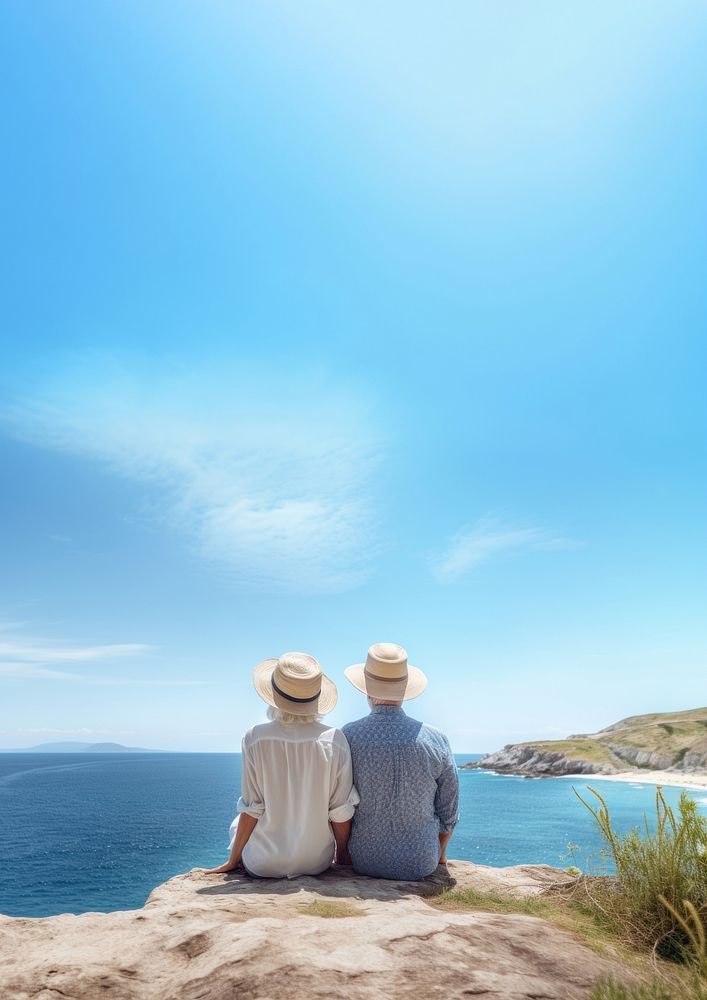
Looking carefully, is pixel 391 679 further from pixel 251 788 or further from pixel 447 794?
pixel 251 788

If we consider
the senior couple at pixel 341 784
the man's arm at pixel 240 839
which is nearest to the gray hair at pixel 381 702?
the senior couple at pixel 341 784

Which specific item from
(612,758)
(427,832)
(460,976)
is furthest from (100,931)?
(612,758)

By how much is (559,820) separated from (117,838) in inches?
1771

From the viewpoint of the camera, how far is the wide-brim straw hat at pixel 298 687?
17.4 ft

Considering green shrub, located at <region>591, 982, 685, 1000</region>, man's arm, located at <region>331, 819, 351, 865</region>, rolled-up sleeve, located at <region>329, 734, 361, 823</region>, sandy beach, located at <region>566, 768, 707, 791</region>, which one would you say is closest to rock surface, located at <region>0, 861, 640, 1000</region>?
green shrub, located at <region>591, 982, 685, 1000</region>

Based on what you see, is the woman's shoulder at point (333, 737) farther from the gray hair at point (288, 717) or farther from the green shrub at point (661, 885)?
the green shrub at point (661, 885)

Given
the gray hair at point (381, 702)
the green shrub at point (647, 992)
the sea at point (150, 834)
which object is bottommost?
the sea at point (150, 834)

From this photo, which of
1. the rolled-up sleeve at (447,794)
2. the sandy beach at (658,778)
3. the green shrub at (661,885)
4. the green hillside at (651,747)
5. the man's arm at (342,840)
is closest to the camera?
the green shrub at (661,885)

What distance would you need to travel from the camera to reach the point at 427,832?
216 inches

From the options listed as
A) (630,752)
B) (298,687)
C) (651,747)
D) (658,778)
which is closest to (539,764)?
(630,752)

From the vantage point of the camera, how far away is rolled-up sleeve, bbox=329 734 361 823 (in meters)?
5.32

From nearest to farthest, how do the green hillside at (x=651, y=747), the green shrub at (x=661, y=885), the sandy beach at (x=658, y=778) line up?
the green shrub at (x=661, y=885) → the sandy beach at (x=658, y=778) → the green hillside at (x=651, y=747)

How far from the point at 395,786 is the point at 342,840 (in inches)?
30.0

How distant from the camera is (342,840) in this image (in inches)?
221
